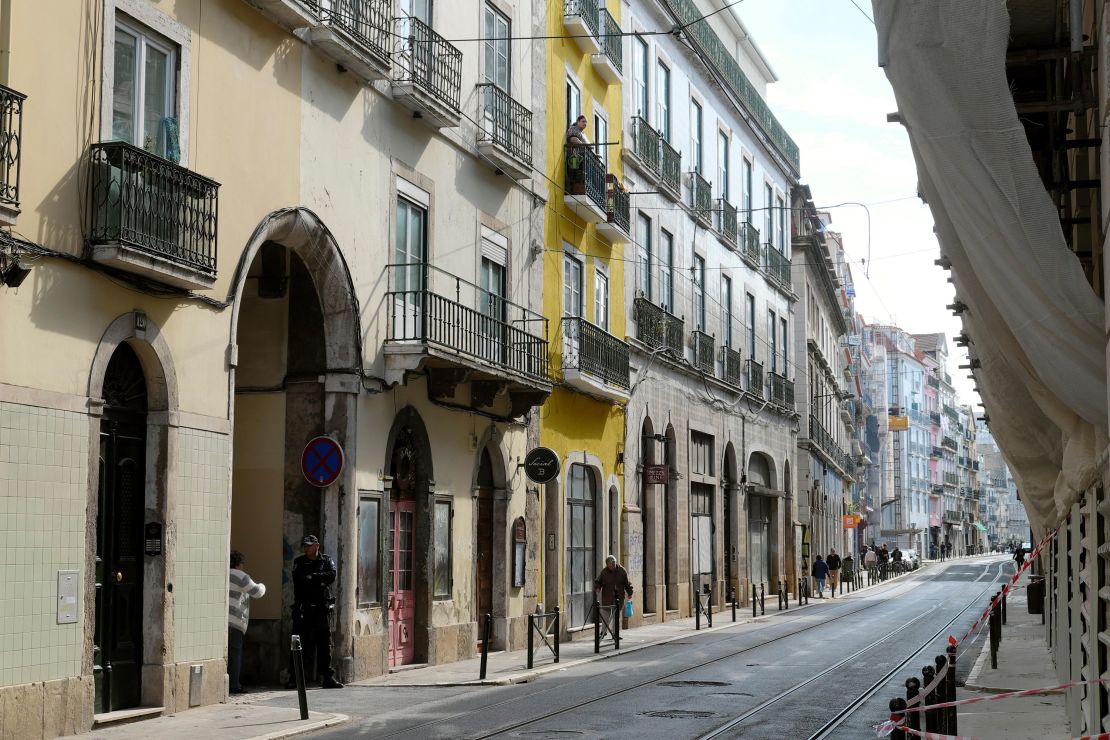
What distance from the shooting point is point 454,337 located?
2033 centimetres

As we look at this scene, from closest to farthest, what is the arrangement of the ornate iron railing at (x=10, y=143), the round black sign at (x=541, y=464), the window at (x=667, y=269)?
the ornate iron railing at (x=10, y=143)
the round black sign at (x=541, y=464)
the window at (x=667, y=269)

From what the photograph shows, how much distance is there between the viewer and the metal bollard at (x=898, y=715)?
8305 mm

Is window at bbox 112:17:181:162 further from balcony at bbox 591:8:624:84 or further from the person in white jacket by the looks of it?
balcony at bbox 591:8:624:84

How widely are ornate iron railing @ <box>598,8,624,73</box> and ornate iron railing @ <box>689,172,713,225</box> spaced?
665 centimetres

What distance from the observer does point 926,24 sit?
25.1 ft

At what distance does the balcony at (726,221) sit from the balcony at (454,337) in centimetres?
1599

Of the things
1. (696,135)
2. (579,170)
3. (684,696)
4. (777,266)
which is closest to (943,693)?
(684,696)

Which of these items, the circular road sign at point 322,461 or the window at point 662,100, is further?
the window at point 662,100

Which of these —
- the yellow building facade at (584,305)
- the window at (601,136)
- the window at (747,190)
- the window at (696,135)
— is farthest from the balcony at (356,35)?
the window at (747,190)

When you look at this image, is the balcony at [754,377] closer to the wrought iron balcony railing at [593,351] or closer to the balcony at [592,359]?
the wrought iron balcony railing at [593,351]

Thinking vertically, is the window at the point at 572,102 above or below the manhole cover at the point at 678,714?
above

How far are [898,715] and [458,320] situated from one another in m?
12.9

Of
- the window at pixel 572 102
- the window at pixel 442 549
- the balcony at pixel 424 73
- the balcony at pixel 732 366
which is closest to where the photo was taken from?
the balcony at pixel 424 73

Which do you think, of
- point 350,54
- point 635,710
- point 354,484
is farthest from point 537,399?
point 635,710
